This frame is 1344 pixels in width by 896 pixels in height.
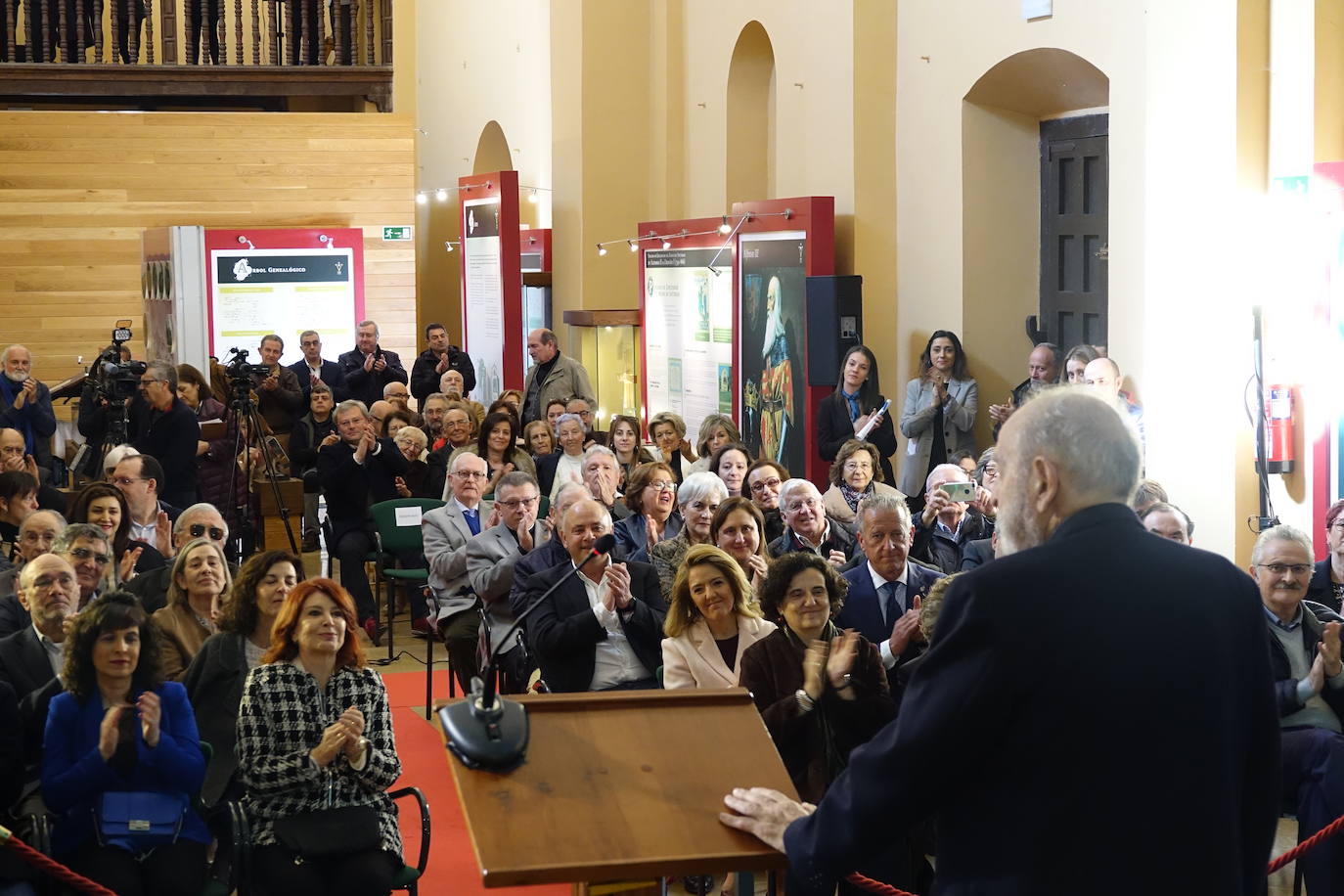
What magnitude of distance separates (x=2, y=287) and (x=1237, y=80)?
11.0 meters

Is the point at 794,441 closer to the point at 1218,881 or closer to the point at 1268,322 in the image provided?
the point at 1268,322

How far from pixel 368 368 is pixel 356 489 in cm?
393

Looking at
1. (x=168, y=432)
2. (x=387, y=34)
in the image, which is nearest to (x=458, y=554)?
(x=168, y=432)

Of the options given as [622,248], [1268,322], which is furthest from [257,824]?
[622,248]

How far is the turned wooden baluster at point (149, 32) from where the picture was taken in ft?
52.9

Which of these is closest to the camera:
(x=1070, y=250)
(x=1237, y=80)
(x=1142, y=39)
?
(x=1237, y=80)

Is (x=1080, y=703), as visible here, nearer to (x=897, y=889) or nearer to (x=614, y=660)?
(x=897, y=889)

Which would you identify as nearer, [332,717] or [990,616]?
[990,616]

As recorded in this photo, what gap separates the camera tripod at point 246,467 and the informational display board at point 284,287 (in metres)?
2.52

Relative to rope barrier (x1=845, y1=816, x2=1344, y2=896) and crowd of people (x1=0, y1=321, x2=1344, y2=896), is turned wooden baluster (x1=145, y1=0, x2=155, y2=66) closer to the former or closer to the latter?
crowd of people (x1=0, y1=321, x2=1344, y2=896)

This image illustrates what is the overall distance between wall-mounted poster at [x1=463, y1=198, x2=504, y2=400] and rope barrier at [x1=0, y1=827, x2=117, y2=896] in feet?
36.7

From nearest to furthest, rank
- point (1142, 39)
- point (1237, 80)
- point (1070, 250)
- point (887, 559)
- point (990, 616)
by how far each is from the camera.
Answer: point (990, 616), point (887, 559), point (1237, 80), point (1142, 39), point (1070, 250)

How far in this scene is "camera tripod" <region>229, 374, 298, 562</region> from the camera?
395 inches

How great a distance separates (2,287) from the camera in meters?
14.8
